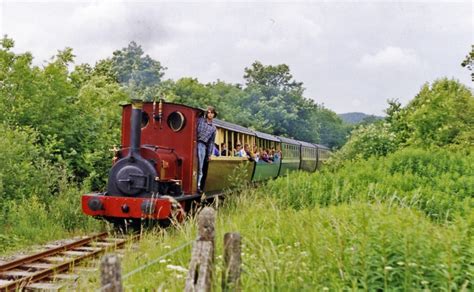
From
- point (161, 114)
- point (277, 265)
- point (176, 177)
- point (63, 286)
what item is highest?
point (161, 114)

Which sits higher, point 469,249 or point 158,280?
point 469,249

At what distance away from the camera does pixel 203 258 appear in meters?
3.67

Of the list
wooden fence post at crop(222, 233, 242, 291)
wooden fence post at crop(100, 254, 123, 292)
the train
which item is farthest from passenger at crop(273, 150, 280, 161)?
wooden fence post at crop(100, 254, 123, 292)

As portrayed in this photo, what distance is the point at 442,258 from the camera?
175 inches

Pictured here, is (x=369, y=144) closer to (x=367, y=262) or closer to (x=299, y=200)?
(x=299, y=200)

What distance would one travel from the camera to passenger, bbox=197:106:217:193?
36.1ft

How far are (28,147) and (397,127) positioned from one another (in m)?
18.1

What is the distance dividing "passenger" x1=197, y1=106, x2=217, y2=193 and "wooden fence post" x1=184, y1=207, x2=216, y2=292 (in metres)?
7.20

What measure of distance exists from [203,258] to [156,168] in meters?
6.61

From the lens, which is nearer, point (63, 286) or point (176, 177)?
point (63, 286)

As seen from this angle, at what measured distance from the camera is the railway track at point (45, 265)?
6605mm

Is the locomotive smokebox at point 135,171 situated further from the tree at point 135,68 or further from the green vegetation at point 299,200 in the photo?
the tree at point 135,68

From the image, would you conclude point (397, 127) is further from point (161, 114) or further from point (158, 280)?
point (158, 280)

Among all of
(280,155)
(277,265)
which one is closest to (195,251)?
(277,265)
